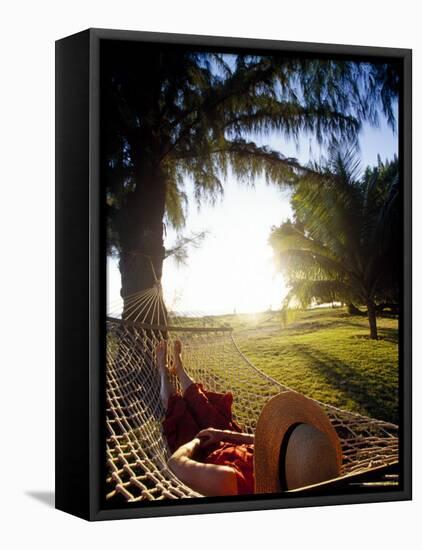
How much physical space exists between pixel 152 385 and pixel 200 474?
0.57 m

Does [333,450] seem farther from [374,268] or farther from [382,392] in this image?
[374,268]

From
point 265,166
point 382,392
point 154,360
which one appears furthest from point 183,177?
point 382,392

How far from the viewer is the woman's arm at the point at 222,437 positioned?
26.8 ft

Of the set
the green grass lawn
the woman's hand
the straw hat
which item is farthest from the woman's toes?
the straw hat

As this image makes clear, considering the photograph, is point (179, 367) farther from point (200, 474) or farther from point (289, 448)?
point (289, 448)

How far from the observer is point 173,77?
8.06 metres

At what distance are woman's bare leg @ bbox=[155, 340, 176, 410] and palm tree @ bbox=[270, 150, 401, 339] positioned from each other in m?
0.90

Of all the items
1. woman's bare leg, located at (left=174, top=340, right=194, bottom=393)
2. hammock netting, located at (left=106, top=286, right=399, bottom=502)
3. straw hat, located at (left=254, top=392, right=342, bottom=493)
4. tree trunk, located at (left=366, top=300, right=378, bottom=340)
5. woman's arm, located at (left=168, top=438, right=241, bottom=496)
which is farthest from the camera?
tree trunk, located at (left=366, top=300, right=378, bottom=340)

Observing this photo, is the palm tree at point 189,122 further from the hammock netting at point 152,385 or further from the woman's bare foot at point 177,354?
the woman's bare foot at point 177,354

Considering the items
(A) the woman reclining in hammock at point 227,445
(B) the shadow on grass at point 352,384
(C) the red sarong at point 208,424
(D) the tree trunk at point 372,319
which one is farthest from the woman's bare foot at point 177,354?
(D) the tree trunk at point 372,319

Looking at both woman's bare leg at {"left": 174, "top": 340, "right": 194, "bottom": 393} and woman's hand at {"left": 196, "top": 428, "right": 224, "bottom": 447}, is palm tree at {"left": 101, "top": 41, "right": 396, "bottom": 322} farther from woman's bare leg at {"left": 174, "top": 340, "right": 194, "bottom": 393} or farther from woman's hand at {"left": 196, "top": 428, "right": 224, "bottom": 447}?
woman's hand at {"left": 196, "top": 428, "right": 224, "bottom": 447}

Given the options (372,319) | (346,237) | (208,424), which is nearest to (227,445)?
(208,424)

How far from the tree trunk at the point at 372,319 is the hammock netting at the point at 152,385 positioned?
65 centimetres

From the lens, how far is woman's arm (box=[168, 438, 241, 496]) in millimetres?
8023
